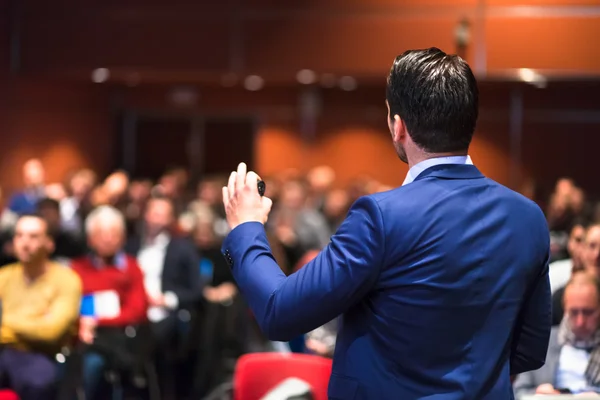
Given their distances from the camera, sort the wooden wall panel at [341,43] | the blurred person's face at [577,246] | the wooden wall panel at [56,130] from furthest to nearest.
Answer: the wooden wall panel at [56,130], the wooden wall panel at [341,43], the blurred person's face at [577,246]

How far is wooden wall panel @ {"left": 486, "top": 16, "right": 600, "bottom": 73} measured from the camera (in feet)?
33.5

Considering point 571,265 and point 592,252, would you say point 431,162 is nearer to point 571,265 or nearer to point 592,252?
point 592,252

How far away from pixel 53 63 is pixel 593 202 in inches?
253

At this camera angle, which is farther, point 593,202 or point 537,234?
point 593,202

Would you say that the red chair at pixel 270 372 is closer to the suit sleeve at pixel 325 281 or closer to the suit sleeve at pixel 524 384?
the suit sleeve at pixel 524 384

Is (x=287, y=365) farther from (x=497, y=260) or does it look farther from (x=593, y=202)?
(x=593, y=202)

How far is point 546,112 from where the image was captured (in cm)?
1209

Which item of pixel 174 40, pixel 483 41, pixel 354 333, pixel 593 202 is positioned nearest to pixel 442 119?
pixel 354 333

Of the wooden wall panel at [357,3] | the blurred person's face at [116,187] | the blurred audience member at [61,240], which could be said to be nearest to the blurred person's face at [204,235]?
the blurred audience member at [61,240]

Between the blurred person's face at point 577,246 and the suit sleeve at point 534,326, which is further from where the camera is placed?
the blurred person's face at point 577,246

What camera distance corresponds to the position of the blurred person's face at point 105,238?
20.1ft

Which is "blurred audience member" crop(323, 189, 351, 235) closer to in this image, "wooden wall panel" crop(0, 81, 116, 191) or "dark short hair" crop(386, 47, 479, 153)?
"wooden wall panel" crop(0, 81, 116, 191)

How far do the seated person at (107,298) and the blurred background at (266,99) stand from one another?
65.4 inches

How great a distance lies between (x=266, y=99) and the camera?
43.2ft
